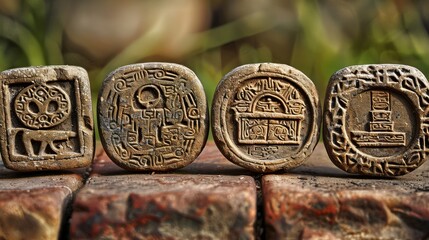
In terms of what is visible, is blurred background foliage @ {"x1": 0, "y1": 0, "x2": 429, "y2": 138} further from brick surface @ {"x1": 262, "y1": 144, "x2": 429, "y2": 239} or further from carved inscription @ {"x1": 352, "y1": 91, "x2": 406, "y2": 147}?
brick surface @ {"x1": 262, "y1": 144, "x2": 429, "y2": 239}

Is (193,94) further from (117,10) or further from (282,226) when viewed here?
(117,10)

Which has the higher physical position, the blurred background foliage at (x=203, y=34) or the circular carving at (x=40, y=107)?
the blurred background foliage at (x=203, y=34)

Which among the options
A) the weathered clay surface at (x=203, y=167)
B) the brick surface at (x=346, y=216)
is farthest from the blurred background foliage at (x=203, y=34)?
A: the brick surface at (x=346, y=216)

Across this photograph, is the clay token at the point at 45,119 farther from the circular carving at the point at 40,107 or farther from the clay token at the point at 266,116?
the clay token at the point at 266,116

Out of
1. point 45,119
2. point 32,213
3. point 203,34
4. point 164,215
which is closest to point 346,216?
point 164,215

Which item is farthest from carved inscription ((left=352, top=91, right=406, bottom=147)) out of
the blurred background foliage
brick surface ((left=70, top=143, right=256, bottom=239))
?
the blurred background foliage

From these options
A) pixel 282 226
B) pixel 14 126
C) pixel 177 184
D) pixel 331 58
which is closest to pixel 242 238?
pixel 282 226
